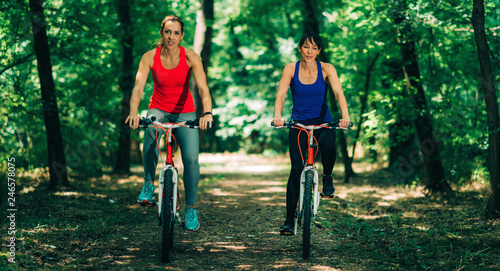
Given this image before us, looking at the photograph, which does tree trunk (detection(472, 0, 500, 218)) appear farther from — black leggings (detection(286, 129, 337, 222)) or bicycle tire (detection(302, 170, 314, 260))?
bicycle tire (detection(302, 170, 314, 260))

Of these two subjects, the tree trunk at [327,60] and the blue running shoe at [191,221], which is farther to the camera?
the tree trunk at [327,60]

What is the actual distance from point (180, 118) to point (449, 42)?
6.07 metres

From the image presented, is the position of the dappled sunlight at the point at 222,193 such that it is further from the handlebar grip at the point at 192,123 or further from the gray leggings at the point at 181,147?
the handlebar grip at the point at 192,123

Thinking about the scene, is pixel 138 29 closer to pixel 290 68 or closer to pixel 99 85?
pixel 99 85


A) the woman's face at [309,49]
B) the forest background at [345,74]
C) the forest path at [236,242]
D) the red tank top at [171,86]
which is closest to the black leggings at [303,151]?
the forest path at [236,242]

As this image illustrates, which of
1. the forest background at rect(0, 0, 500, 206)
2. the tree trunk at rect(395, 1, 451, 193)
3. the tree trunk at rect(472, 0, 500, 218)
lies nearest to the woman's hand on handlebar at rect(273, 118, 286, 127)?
the tree trunk at rect(472, 0, 500, 218)

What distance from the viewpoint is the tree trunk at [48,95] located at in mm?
7945

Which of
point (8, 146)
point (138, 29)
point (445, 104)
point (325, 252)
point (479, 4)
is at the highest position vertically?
point (138, 29)

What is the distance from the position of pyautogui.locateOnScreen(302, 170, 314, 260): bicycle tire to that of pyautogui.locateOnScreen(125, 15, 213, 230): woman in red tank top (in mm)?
1222

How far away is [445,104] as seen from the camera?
8.36 meters

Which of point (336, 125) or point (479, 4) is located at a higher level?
point (479, 4)

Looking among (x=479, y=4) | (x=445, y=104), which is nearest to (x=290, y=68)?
(x=479, y=4)

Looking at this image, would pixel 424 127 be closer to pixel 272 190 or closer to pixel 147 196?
pixel 272 190

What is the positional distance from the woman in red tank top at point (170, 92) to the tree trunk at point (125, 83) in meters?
7.01
